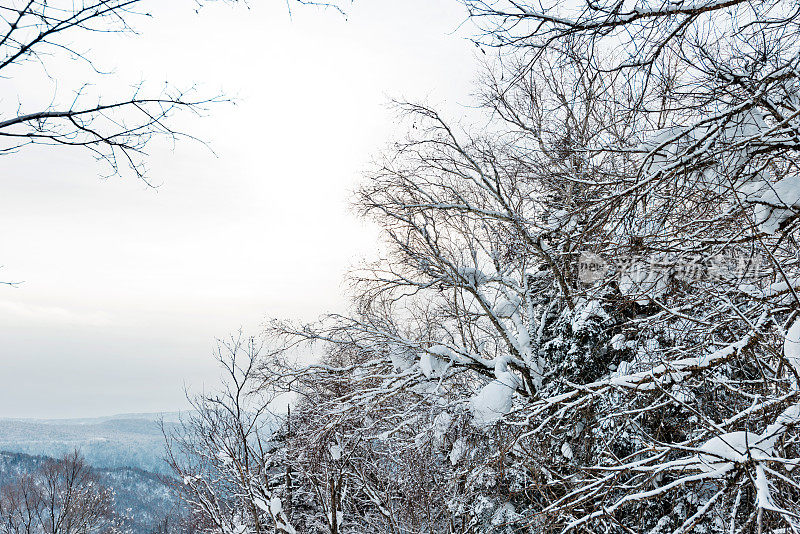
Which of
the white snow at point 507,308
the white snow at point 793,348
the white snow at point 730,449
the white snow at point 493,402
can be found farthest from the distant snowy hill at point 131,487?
the white snow at point 793,348

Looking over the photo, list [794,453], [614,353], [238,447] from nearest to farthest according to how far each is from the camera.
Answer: [794,453] → [614,353] → [238,447]

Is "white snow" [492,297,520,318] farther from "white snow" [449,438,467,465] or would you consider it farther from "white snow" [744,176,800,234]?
"white snow" [744,176,800,234]

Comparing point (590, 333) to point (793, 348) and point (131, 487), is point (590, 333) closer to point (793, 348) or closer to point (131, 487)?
point (793, 348)

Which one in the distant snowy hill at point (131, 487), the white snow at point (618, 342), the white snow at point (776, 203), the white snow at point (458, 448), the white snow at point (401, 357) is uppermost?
the white snow at point (776, 203)

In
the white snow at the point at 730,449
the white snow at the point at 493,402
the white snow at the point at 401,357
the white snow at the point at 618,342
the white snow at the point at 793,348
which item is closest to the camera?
the white snow at the point at 730,449

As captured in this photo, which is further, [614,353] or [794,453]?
[614,353]

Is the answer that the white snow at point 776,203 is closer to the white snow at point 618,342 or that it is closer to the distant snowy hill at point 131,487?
the white snow at point 618,342

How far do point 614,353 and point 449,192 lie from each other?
420 cm

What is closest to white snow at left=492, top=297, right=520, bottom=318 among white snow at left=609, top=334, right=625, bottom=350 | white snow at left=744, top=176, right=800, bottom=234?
white snow at left=609, top=334, right=625, bottom=350

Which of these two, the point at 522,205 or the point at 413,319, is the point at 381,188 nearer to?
the point at 522,205

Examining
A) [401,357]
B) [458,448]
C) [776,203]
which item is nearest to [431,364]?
[401,357]

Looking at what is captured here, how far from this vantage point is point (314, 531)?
58.6 ft

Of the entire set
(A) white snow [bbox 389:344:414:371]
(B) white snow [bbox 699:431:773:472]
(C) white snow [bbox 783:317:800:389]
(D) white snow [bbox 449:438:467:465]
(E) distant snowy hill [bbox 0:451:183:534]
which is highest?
(A) white snow [bbox 389:344:414:371]

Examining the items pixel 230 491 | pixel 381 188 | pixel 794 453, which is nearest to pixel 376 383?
pixel 381 188
